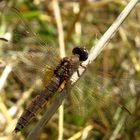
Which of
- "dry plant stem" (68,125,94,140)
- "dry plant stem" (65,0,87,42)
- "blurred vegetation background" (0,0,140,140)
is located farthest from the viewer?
"dry plant stem" (65,0,87,42)

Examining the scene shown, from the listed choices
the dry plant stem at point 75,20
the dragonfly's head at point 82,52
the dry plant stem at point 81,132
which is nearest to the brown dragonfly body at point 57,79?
the dragonfly's head at point 82,52

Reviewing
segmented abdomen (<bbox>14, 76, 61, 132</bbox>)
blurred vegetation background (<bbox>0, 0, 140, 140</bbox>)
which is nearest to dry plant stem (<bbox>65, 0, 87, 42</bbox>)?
blurred vegetation background (<bbox>0, 0, 140, 140</bbox>)

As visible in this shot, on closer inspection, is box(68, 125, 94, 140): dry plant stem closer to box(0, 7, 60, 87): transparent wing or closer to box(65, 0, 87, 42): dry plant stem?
box(0, 7, 60, 87): transparent wing

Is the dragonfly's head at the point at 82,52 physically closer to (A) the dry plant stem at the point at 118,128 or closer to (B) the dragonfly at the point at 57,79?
(B) the dragonfly at the point at 57,79

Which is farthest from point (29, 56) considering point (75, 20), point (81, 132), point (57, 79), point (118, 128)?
point (75, 20)

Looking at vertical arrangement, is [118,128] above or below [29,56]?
below

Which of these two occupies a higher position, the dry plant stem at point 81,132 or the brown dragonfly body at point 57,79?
the brown dragonfly body at point 57,79

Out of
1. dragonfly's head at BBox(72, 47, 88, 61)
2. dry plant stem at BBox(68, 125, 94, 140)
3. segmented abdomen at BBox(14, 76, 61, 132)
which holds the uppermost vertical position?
dragonfly's head at BBox(72, 47, 88, 61)

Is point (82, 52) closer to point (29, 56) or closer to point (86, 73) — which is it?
point (86, 73)

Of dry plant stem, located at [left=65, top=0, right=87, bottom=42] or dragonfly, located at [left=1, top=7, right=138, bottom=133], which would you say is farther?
dry plant stem, located at [left=65, top=0, right=87, bottom=42]

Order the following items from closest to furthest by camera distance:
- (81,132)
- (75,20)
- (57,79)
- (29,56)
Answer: (57,79), (29,56), (81,132), (75,20)
